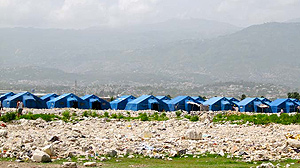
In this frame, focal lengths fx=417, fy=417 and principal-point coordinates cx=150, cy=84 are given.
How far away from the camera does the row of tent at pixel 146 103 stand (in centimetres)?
5175

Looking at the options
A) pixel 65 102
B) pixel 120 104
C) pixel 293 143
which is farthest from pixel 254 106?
pixel 293 143

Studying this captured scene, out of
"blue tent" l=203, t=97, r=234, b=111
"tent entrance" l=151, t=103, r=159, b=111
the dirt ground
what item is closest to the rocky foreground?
the dirt ground

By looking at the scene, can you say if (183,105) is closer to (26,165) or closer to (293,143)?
(293,143)

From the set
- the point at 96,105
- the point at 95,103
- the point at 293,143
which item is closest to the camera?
the point at 293,143

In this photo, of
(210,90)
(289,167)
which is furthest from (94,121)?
(210,90)

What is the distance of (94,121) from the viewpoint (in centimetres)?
3000

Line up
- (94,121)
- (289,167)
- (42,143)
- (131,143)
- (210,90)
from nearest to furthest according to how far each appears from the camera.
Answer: (289,167), (42,143), (131,143), (94,121), (210,90)

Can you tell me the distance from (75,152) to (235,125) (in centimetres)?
1515

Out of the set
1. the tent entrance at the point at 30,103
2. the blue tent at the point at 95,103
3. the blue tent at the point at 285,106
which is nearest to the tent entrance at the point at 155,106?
the blue tent at the point at 95,103

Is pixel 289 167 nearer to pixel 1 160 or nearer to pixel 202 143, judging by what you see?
pixel 202 143

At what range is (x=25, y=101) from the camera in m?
50.2

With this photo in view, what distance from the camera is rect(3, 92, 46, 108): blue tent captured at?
5019 cm

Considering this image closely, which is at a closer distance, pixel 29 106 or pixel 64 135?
pixel 64 135

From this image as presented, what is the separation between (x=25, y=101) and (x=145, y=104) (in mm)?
14700
